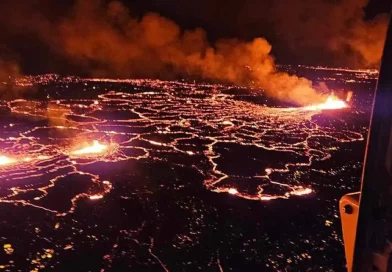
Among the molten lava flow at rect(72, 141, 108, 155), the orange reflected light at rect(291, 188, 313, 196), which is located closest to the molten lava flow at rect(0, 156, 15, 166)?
the molten lava flow at rect(72, 141, 108, 155)

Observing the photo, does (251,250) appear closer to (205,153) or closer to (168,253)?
(168,253)

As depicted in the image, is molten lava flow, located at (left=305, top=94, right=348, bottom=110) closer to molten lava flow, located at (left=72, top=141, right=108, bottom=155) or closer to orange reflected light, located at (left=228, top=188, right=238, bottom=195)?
molten lava flow, located at (left=72, top=141, right=108, bottom=155)

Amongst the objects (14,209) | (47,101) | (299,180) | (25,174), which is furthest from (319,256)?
(47,101)

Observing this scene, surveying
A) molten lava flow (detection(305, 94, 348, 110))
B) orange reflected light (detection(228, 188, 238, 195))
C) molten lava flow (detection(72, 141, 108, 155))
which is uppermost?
molten lava flow (detection(305, 94, 348, 110))

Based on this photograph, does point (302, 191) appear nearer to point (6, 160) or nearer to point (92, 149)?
point (92, 149)

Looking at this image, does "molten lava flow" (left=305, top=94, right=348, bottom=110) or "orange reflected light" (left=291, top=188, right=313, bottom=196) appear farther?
"molten lava flow" (left=305, top=94, right=348, bottom=110)

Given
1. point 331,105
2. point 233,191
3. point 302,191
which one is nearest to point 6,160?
point 233,191
